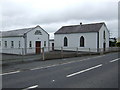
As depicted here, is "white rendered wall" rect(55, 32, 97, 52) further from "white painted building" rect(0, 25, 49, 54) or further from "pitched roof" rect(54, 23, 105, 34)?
"white painted building" rect(0, 25, 49, 54)

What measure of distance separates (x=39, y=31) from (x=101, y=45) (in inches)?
626

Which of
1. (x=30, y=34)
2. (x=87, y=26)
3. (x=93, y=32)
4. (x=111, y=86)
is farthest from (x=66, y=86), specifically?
(x=87, y=26)

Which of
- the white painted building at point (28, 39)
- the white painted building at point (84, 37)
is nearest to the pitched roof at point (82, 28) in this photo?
the white painted building at point (84, 37)

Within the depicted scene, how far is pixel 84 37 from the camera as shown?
41344mm

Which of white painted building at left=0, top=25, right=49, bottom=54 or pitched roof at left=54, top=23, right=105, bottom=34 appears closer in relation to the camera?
white painted building at left=0, top=25, right=49, bottom=54

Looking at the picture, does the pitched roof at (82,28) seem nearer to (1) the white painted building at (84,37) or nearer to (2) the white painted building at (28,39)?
(1) the white painted building at (84,37)

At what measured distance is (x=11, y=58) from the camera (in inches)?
598

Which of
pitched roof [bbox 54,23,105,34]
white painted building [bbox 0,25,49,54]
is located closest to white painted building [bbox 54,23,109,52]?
pitched roof [bbox 54,23,105,34]

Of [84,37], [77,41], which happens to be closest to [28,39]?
[77,41]

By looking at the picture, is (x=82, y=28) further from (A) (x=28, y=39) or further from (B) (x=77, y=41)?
(A) (x=28, y=39)

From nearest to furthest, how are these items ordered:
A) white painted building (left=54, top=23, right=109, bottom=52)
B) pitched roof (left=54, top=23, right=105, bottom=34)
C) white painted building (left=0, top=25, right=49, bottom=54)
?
white painted building (left=0, top=25, right=49, bottom=54)
white painted building (left=54, top=23, right=109, bottom=52)
pitched roof (left=54, top=23, right=105, bottom=34)

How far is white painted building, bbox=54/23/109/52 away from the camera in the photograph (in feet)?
130

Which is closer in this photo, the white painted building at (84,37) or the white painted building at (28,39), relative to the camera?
the white painted building at (28,39)

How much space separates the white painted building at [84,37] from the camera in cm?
3953
